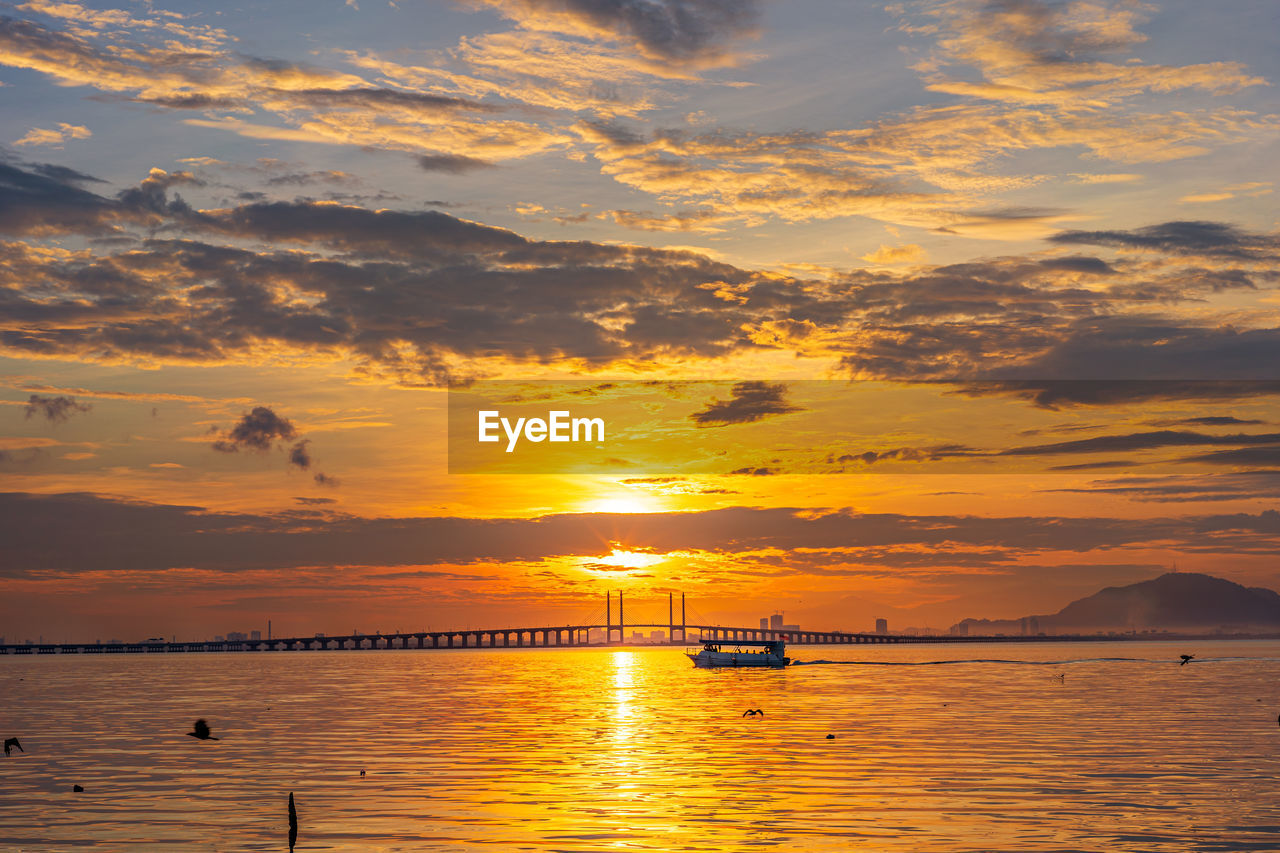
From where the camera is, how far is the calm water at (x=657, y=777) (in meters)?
44.7

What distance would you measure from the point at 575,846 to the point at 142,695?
430 ft

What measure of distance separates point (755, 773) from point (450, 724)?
41.7 meters

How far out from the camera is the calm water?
44.7m

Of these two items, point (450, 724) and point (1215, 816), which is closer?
point (1215, 816)

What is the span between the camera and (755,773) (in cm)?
6278

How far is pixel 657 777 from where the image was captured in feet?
200

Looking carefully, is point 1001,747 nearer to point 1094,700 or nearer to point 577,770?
point 577,770

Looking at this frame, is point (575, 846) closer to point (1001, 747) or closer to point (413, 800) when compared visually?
point (413, 800)

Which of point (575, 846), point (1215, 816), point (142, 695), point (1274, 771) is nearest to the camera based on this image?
point (575, 846)

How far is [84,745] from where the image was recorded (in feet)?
272

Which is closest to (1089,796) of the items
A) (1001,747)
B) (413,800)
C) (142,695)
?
(1001,747)

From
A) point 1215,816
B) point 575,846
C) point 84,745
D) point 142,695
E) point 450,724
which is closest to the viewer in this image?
A: point 575,846

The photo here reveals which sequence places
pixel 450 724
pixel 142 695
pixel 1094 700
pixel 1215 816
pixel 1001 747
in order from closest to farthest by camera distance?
1. pixel 1215 816
2. pixel 1001 747
3. pixel 450 724
4. pixel 1094 700
5. pixel 142 695

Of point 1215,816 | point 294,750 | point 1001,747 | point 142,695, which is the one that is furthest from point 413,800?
point 142,695
